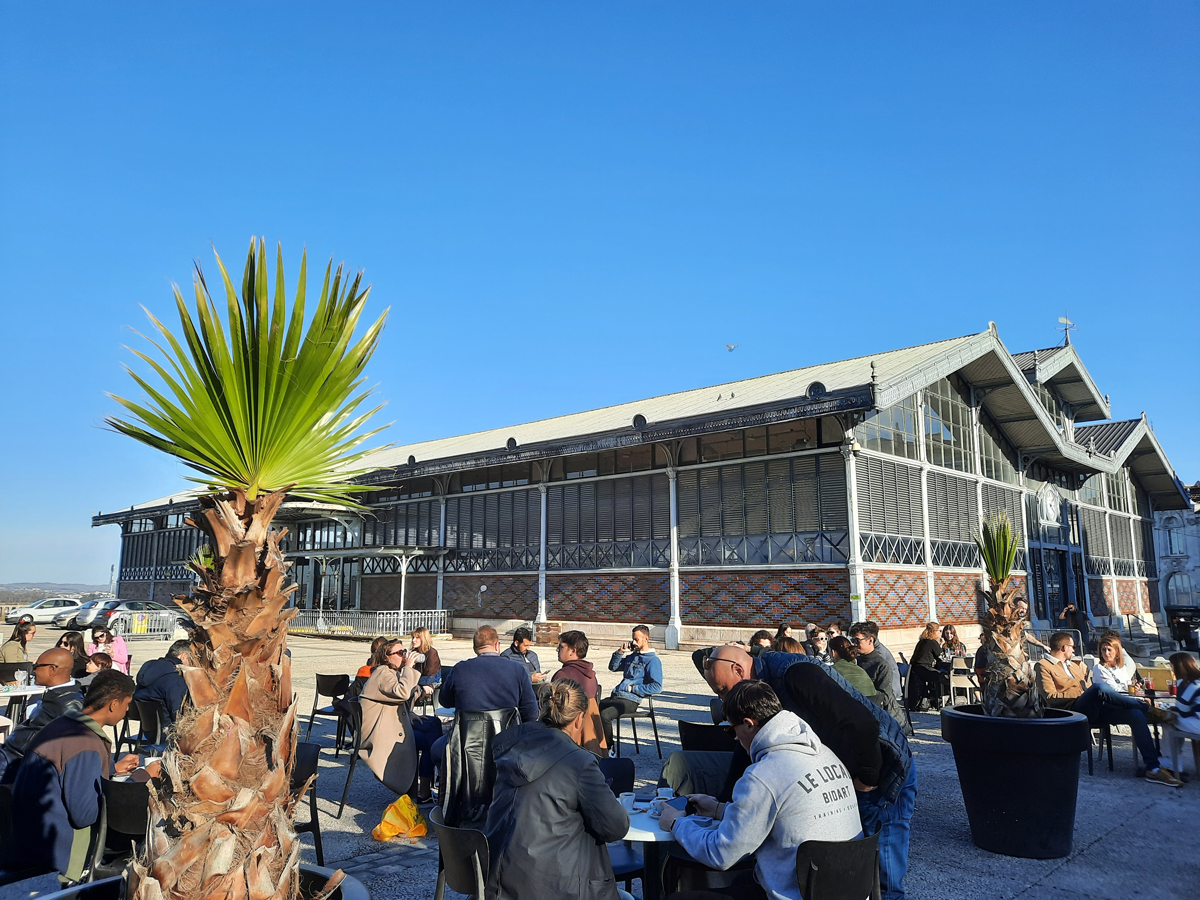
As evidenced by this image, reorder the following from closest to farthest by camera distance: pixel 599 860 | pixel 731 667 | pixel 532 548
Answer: pixel 599 860
pixel 731 667
pixel 532 548

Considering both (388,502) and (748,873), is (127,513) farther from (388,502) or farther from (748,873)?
(748,873)

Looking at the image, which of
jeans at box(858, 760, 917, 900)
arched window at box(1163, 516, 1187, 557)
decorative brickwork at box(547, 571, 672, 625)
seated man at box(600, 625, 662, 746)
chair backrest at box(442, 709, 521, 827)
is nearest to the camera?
jeans at box(858, 760, 917, 900)

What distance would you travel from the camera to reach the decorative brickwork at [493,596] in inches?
998

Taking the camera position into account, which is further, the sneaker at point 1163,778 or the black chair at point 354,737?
the sneaker at point 1163,778

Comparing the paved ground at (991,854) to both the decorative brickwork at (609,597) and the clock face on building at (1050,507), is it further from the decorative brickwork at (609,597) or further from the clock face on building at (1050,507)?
the clock face on building at (1050,507)

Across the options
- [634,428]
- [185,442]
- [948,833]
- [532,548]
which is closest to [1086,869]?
[948,833]

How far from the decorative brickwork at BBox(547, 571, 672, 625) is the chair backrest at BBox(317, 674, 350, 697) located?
1368 cm

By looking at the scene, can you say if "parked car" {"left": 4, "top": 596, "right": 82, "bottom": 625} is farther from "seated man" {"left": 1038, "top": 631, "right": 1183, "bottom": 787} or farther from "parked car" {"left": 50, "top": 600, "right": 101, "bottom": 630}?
"seated man" {"left": 1038, "top": 631, "right": 1183, "bottom": 787}

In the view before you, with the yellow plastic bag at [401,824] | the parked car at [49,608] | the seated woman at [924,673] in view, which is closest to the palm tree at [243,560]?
the yellow plastic bag at [401,824]

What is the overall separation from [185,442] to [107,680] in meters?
2.30

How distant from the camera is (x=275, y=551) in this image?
8.52 ft

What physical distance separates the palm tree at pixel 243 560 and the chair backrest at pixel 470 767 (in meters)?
2.46

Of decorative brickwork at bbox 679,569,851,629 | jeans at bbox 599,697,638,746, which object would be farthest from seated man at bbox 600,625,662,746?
decorative brickwork at bbox 679,569,851,629

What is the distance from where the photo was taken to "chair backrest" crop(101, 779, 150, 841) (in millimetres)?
3875
